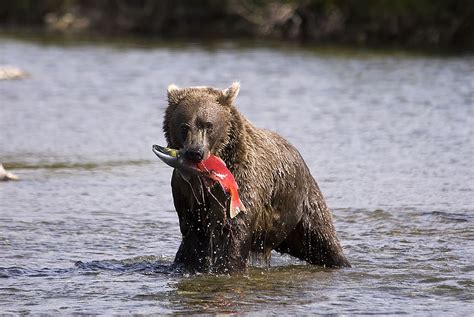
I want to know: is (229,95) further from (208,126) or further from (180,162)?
(180,162)

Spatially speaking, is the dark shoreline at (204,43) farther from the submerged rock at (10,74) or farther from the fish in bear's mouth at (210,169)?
the fish in bear's mouth at (210,169)

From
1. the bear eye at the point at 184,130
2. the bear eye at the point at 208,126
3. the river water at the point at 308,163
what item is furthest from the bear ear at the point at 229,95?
the river water at the point at 308,163

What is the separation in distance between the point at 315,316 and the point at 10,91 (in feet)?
58.4

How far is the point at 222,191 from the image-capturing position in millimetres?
7844

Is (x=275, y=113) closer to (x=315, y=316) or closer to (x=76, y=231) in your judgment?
(x=76, y=231)

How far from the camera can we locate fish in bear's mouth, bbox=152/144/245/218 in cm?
743

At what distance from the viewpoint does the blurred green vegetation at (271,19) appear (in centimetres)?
3569

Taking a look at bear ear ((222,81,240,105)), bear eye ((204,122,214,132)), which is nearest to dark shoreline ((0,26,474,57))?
bear ear ((222,81,240,105))

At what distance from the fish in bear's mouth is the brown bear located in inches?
2.2

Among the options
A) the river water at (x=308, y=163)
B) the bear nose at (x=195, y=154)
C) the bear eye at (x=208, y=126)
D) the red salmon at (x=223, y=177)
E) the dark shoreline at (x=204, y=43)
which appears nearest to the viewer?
the bear nose at (x=195, y=154)

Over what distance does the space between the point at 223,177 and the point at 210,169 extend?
4.9 inches

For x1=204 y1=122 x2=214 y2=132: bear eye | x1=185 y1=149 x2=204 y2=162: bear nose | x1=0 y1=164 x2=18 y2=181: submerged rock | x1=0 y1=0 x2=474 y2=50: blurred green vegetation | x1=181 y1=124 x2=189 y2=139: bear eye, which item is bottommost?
x1=0 y1=164 x2=18 y2=181: submerged rock

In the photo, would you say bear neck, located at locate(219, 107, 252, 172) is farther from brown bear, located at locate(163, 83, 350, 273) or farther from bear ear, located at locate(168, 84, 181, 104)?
bear ear, located at locate(168, 84, 181, 104)

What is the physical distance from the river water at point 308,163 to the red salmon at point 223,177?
0.65 metres
